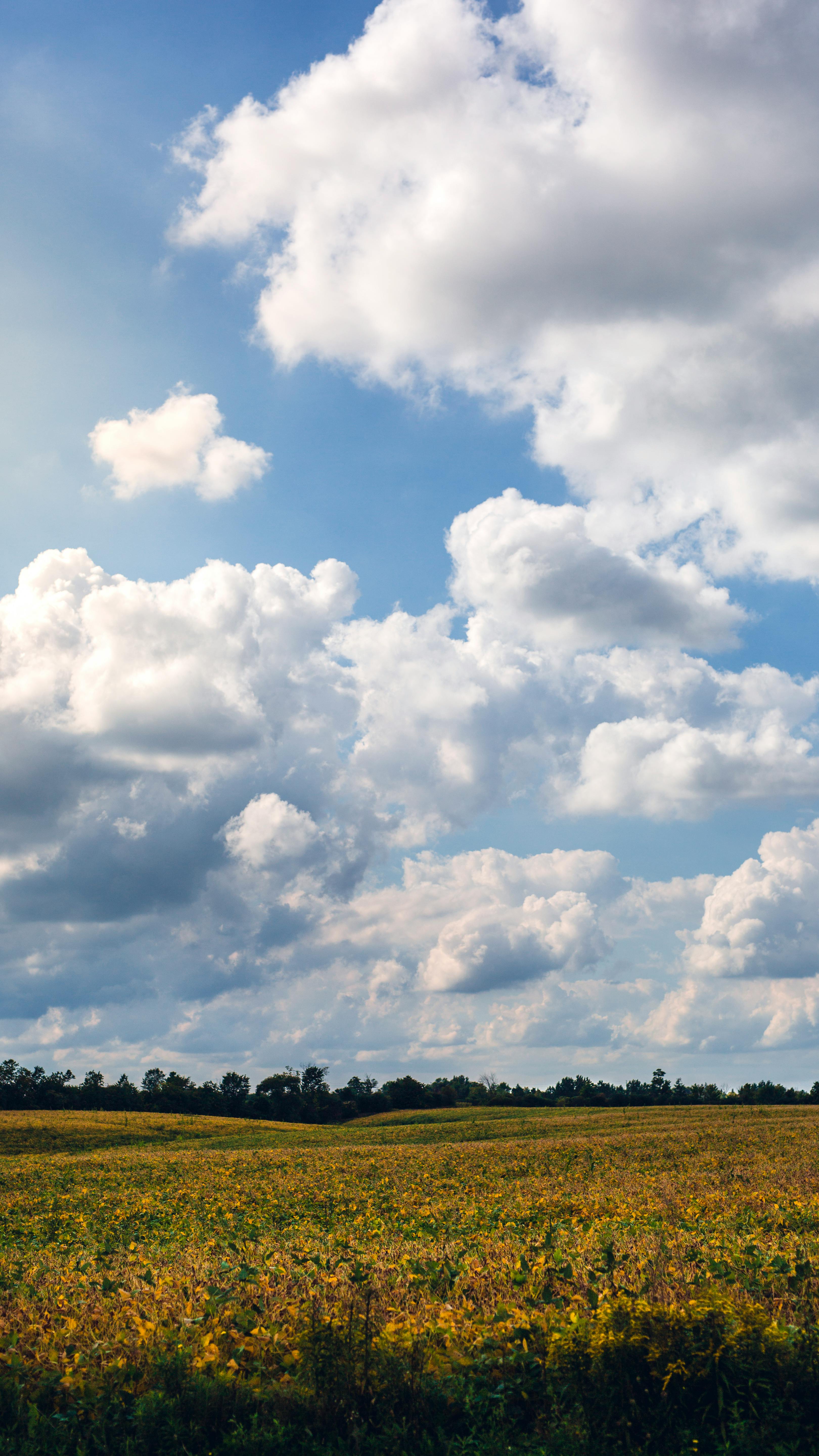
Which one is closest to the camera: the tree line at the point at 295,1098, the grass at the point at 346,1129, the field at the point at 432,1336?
the field at the point at 432,1336

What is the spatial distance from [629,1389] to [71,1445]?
5564 mm

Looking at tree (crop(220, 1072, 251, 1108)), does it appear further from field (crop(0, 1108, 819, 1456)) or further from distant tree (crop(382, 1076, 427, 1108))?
field (crop(0, 1108, 819, 1456))

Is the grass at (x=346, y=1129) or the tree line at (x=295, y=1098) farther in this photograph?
the tree line at (x=295, y=1098)

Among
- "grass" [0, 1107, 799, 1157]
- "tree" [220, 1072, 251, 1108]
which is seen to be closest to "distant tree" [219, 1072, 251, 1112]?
"tree" [220, 1072, 251, 1108]

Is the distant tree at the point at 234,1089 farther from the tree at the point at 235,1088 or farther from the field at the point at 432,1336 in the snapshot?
the field at the point at 432,1336

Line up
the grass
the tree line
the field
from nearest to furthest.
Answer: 1. the field
2. the grass
3. the tree line

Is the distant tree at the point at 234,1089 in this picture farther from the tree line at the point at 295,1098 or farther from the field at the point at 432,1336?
the field at the point at 432,1336

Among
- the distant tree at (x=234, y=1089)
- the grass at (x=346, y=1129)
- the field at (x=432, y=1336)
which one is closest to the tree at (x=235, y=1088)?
the distant tree at (x=234, y=1089)

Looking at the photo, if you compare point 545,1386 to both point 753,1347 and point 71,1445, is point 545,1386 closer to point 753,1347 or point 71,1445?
point 753,1347

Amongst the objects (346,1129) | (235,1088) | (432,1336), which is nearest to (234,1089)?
(235,1088)

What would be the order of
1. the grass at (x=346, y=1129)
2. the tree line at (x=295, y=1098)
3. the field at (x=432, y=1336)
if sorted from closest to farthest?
the field at (x=432, y=1336) < the grass at (x=346, y=1129) < the tree line at (x=295, y=1098)

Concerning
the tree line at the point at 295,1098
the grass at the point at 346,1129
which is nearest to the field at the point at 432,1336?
the grass at the point at 346,1129

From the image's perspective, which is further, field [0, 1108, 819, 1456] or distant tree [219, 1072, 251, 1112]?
distant tree [219, 1072, 251, 1112]

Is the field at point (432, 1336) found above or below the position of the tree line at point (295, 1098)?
above
